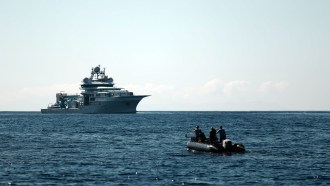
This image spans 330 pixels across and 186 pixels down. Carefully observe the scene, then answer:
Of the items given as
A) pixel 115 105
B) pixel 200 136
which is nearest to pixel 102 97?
pixel 115 105

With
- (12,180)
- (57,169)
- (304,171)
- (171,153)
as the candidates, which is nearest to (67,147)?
(171,153)

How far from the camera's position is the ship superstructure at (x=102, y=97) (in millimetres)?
171250

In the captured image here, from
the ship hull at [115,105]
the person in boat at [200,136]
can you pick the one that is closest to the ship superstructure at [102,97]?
the ship hull at [115,105]

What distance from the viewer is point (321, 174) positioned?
107ft

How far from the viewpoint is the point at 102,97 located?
173875 mm

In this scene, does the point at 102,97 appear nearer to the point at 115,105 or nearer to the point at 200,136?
the point at 115,105

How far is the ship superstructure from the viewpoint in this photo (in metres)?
171

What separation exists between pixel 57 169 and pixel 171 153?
1366cm

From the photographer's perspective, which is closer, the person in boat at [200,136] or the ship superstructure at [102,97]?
the person in boat at [200,136]

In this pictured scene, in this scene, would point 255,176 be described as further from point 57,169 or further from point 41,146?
point 41,146

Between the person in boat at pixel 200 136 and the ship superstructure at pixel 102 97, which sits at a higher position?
the ship superstructure at pixel 102 97

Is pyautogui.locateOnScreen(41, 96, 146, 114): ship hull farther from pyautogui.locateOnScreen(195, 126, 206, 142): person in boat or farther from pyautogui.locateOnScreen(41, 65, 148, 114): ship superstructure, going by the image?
pyautogui.locateOnScreen(195, 126, 206, 142): person in boat

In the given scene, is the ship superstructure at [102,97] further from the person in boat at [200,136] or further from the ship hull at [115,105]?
the person in boat at [200,136]

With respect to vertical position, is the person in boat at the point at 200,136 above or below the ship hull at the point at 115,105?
below
